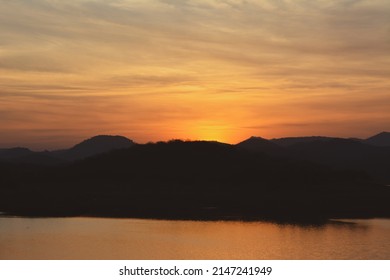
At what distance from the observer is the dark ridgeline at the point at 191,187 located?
80.9 metres

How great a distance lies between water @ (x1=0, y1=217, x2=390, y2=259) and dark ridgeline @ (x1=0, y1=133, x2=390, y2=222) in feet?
29.0

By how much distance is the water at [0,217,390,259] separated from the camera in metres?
44.6

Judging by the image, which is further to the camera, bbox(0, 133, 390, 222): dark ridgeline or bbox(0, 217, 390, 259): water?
bbox(0, 133, 390, 222): dark ridgeline

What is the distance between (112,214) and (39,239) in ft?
77.3

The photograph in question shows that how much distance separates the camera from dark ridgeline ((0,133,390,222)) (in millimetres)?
80875

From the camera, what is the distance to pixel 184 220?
68.1 m

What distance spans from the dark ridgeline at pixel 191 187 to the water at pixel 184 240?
348 inches

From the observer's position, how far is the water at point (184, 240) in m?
44.6

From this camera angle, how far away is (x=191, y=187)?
121188 mm

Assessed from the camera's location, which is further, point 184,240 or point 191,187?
point 191,187

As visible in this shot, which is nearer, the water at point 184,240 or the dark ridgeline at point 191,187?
the water at point 184,240

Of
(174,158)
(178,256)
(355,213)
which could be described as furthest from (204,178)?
(178,256)

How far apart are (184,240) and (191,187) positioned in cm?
6916
